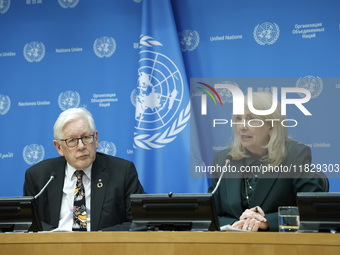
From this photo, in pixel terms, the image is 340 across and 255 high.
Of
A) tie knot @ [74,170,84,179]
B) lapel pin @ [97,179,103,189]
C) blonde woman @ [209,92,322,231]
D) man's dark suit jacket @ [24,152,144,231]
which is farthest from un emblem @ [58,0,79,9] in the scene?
blonde woman @ [209,92,322,231]

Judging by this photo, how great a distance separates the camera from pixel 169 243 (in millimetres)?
2119

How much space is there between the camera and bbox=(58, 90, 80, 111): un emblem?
4746mm

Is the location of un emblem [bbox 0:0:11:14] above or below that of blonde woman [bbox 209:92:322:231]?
above

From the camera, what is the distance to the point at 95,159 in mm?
3516

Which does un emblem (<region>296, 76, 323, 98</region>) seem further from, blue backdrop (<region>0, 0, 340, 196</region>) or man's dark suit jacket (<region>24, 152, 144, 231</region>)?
man's dark suit jacket (<region>24, 152, 144, 231</region>)

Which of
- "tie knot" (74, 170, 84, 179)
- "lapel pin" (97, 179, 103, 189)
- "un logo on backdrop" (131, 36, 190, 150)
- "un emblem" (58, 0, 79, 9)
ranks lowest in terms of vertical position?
"lapel pin" (97, 179, 103, 189)

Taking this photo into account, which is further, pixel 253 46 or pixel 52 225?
pixel 253 46

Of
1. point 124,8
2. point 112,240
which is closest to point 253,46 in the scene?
point 124,8

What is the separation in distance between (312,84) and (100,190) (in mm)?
1967

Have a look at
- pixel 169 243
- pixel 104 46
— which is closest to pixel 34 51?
pixel 104 46

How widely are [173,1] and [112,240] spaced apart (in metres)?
2.94

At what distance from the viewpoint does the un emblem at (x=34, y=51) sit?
4.88m

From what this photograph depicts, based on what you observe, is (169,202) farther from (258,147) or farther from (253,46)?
(253,46)

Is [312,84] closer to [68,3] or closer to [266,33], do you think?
[266,33]
